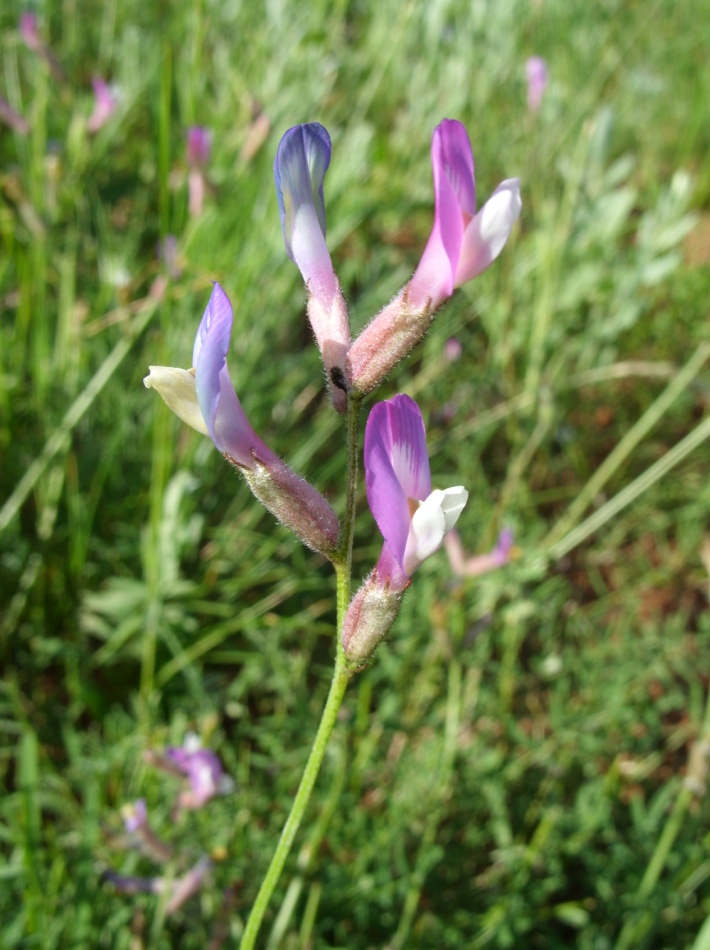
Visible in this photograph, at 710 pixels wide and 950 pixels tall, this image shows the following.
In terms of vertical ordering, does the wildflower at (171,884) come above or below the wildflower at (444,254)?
below

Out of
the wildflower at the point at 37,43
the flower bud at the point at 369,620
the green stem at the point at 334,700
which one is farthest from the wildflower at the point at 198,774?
the wildflower at the point at 37,43

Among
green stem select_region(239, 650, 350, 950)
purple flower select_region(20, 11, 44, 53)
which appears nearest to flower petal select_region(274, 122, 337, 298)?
green stem select_region(239, 650, 350, 950)

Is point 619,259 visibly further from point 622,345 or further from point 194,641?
point 194,641

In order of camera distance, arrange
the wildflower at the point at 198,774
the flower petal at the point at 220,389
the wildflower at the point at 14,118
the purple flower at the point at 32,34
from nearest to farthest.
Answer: the flower petal at the point at 220,389, the wildflower at the point at 198,774, the purple flower at the point at 32,34, the wildflower at the point at 14,118

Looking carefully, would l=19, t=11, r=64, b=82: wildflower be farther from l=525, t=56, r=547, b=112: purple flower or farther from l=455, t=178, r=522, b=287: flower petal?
l=455, t=178, r=522, b=287: flower petal

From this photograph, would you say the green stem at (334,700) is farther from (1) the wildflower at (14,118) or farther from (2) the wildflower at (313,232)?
(1) the wildflower at (14,118)

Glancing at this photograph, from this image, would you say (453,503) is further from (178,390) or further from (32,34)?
(32,34)

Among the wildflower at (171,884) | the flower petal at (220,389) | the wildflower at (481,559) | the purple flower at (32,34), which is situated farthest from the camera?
the purple flower at (32,34)

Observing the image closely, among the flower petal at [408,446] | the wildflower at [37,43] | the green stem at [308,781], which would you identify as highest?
the wildflower at [37,43]
